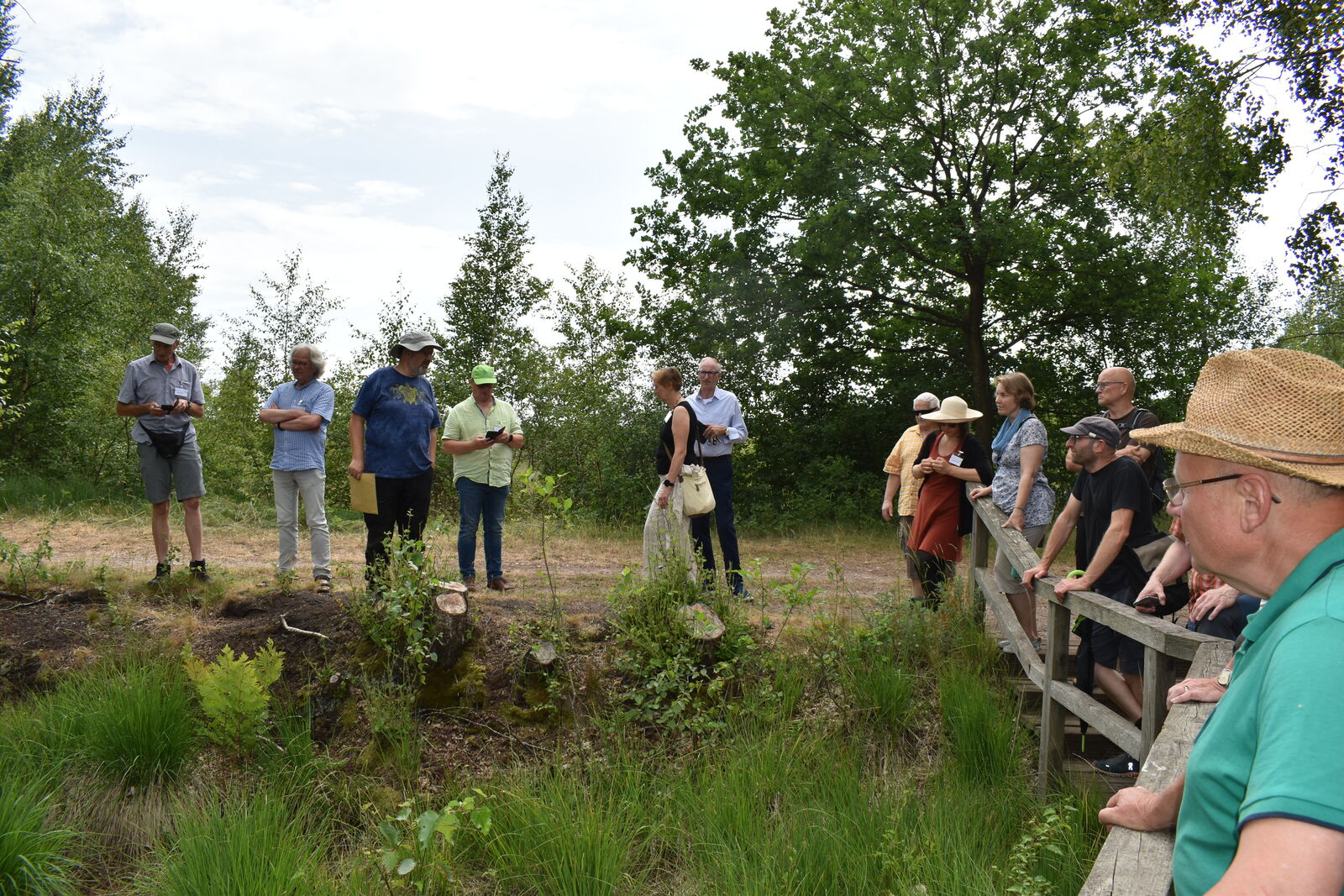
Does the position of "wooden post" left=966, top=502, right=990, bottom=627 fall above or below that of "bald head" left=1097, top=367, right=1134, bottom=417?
below

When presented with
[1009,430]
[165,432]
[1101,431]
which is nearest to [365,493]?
[165,432]

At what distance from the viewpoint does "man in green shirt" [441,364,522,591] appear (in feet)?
24.6

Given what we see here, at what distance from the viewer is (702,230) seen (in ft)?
59.7

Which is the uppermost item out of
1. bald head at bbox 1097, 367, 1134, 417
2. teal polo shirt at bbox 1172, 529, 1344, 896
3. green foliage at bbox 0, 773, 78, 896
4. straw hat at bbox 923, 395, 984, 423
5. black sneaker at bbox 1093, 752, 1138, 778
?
bald head at bbox 1097, 367, 1134, 417

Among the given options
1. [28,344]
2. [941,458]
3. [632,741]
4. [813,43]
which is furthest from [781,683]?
[28,344]

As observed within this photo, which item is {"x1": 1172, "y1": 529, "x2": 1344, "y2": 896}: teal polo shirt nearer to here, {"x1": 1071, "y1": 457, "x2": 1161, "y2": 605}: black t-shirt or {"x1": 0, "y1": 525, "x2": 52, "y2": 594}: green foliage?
{"x1": 1071, "y1": 457, "x2": 1161, "y2": 605}: black t-shirt

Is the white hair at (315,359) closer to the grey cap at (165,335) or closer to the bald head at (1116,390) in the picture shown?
the grey cap at (165,335)

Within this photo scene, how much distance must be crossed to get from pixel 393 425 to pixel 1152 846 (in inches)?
234

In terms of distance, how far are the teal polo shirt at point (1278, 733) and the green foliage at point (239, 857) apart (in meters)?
3.63

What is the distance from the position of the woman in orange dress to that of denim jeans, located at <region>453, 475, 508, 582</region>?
3.23 m

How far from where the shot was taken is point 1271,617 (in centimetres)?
135

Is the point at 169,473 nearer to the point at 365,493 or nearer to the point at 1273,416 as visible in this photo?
the point at 365,493

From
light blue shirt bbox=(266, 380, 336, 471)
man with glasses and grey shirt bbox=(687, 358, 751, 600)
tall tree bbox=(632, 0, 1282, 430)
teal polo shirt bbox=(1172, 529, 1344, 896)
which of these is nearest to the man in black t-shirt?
man with glasses and grey shirt bbox=(687, 358, 751, 600)

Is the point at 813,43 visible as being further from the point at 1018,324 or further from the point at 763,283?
the point at 1018,324
